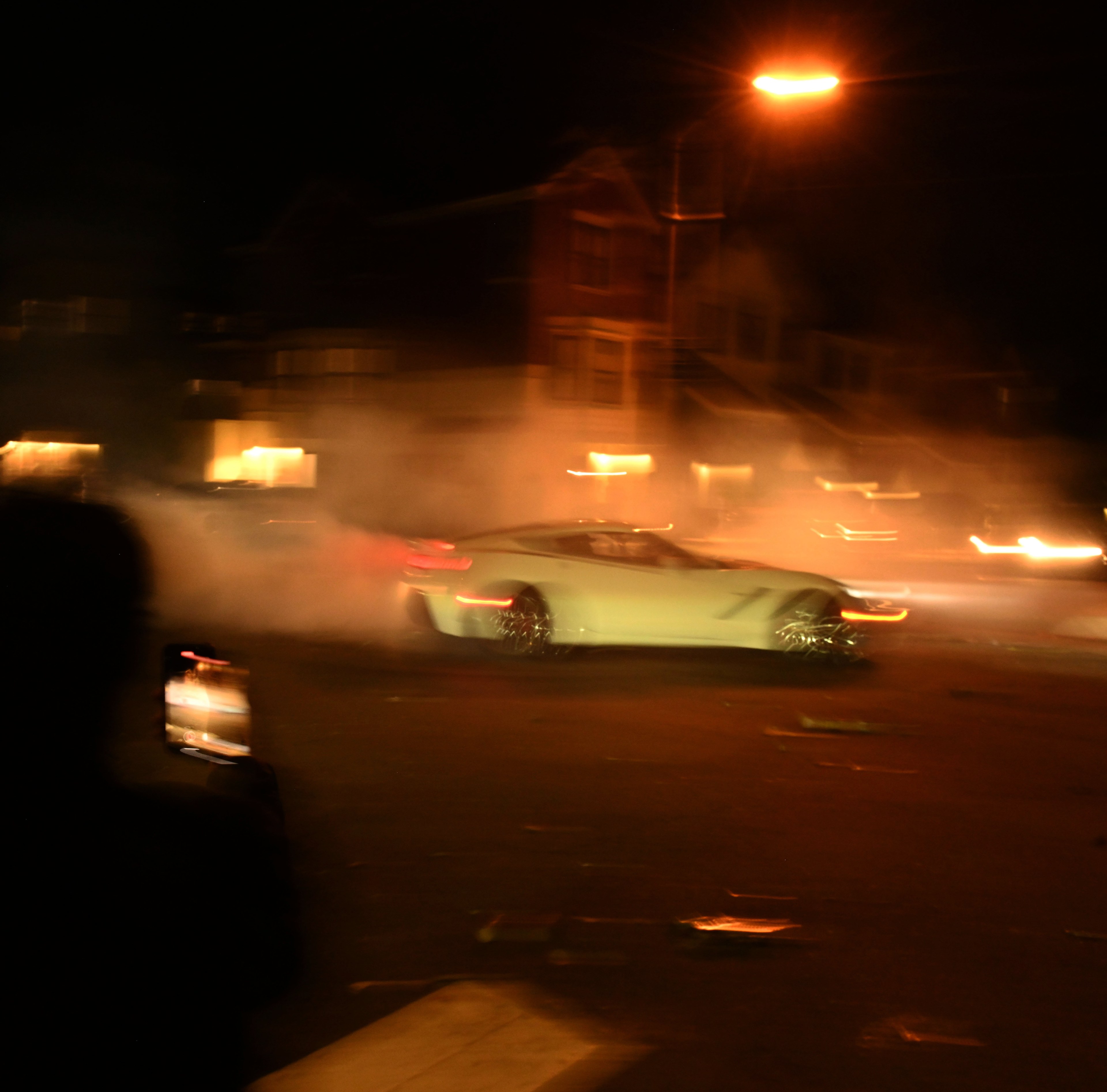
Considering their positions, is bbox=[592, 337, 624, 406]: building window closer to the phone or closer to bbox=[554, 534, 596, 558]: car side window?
bbox=[554, 534, 596, 558]: car side window

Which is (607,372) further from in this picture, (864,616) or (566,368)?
(864,616)

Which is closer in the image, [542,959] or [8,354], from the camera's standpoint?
[542,959]

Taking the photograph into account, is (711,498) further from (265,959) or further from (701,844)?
(265,959)

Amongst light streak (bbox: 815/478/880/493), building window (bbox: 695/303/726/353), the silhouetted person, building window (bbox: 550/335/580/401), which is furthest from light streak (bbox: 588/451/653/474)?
the silhouetted person

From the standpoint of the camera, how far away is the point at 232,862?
3035mm

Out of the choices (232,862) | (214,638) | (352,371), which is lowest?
(214,638)

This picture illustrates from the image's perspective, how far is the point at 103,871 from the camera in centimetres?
268

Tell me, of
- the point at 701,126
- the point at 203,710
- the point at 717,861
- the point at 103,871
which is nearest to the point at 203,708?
the point at 203,710

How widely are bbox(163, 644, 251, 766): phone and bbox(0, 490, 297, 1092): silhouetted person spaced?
0.18 metres

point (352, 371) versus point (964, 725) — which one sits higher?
point (352, 371)

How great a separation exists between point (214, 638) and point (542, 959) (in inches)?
286

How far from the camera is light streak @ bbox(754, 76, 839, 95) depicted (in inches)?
409

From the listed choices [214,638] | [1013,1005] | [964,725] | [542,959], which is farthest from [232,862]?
[214,638]

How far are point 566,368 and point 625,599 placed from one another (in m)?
16.8
